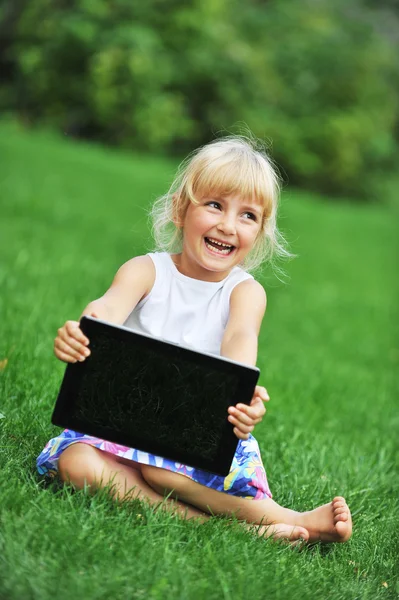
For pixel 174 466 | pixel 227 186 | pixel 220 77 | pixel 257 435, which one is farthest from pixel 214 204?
pixel 220 77

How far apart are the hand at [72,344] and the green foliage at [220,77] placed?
18061mm

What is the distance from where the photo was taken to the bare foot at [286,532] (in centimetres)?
264

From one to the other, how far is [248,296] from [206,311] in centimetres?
14

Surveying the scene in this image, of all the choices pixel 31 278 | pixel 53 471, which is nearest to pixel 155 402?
pixel 53 471

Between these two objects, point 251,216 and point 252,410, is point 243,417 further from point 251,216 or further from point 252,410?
point 251,216

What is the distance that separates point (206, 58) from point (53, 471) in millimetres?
21680

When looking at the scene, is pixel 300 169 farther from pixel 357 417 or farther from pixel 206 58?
pixel 357 417

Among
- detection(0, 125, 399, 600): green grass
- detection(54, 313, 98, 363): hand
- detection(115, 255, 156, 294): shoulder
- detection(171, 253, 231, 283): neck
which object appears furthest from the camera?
detection(171, 253, 231, 283): neck

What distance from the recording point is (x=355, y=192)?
2936cm

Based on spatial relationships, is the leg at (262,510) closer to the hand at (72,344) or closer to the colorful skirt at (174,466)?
the colorful skirt at (174,466)

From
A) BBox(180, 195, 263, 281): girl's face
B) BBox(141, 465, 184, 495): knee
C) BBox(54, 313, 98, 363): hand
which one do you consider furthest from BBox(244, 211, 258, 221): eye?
BBox(141, 465, 184, 495): knee

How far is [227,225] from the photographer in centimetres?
266

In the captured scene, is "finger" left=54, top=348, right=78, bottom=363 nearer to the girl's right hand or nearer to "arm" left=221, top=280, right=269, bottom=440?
the girl's right hand

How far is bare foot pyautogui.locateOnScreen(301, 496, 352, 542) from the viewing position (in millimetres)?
2645
